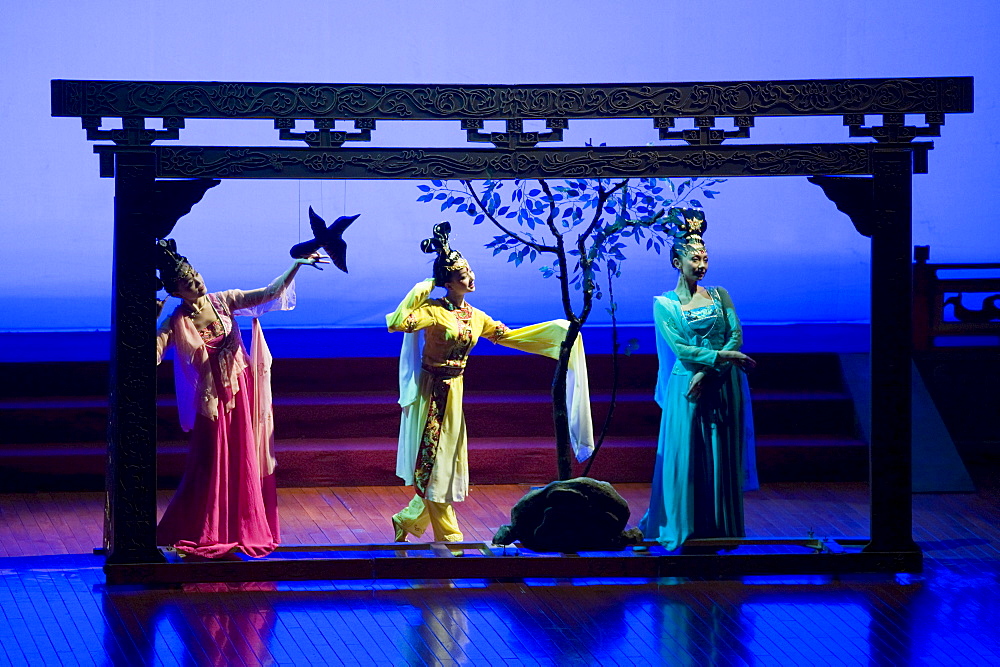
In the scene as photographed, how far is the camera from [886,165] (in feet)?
19.8

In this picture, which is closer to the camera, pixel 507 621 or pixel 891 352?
pixel 507 621

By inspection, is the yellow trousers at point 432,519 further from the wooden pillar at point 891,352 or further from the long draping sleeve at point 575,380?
the wooden pillar at point 891,352

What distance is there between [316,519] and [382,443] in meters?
1.06

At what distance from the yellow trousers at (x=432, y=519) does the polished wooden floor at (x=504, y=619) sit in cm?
42

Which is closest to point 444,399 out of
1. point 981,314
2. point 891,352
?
point 891,352

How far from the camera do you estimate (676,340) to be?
246 inches

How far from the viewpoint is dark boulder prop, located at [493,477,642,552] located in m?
6.10

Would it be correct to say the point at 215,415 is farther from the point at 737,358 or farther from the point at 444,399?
the point at 737,358

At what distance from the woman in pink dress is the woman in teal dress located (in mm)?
1642

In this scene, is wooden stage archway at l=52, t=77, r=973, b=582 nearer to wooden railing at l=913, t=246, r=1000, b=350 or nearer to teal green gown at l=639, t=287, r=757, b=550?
teal green gown at l=639, t=287, r=757, b=550

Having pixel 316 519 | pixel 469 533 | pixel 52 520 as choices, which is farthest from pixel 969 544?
pixel 52 520

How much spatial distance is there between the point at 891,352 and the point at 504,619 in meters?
2.07

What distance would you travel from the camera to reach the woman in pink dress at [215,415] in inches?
238

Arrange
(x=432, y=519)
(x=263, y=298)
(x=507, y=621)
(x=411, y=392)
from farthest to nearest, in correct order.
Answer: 1. (x=432, y=519)
2. (x=411, y=392)
3. (x=263, y=298)
4. (x=507, y=621)
